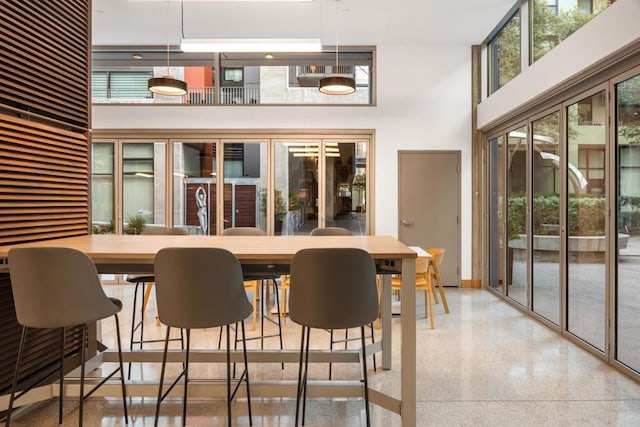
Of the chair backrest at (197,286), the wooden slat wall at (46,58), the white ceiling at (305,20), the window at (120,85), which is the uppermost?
the white ceiling at (305,20)

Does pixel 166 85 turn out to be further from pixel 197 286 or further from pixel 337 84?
pixel 197 286

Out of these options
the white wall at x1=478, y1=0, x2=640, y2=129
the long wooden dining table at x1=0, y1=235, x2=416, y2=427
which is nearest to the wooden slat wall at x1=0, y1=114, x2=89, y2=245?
the long wooden dining table at x1=0, y1=235, x2=416, y2=427

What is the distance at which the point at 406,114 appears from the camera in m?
6.09

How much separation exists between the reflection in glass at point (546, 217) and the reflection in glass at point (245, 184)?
3.78 m

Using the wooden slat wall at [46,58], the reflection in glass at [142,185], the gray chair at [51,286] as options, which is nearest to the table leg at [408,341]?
the gray chair at [51,286]

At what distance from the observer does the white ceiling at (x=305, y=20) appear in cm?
488

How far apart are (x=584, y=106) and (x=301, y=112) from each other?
3.73 meters

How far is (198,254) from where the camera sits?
6.78 ft

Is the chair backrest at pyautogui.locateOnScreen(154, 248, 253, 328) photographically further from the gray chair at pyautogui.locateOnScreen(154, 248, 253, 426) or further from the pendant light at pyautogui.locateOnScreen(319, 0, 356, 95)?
the pendant light at pyautogui.locateOnScreen(319, 0, 356, 95)

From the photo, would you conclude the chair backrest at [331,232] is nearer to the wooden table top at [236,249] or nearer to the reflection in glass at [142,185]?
the wooden table top at [236,249]

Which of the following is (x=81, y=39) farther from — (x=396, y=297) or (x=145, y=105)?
(x=396, y=297)

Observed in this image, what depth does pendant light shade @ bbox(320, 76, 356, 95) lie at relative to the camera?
3725 mm

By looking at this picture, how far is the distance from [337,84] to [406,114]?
2.65 metres

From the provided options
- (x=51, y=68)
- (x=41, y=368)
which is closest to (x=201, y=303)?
(x=41, y=368)
